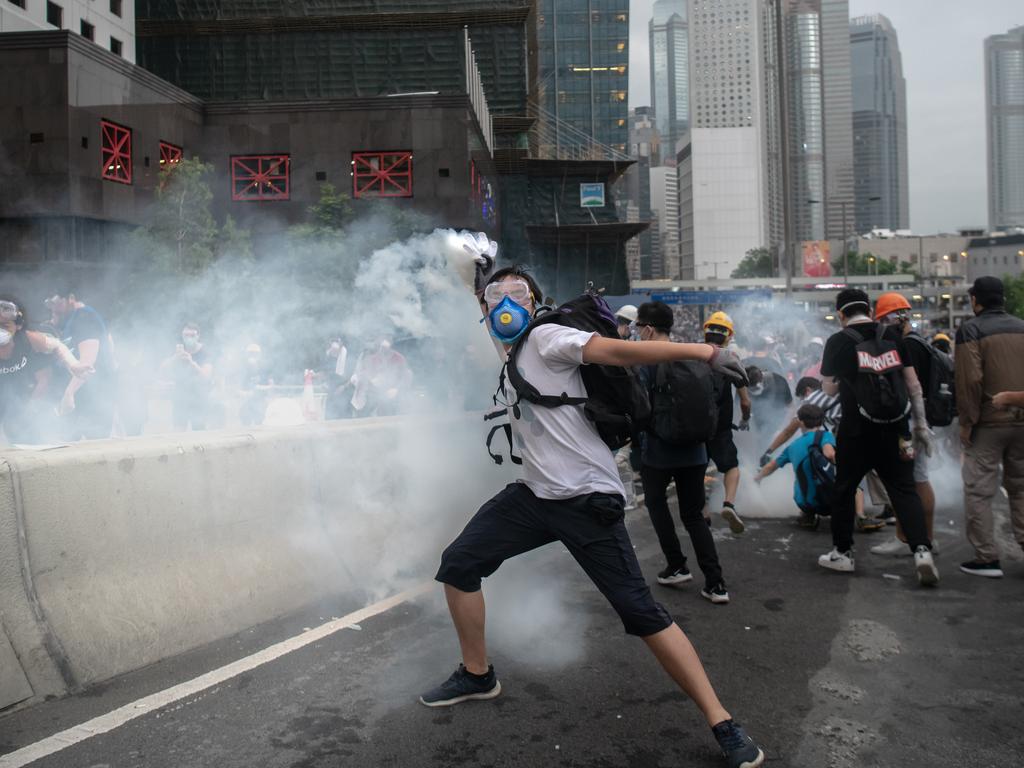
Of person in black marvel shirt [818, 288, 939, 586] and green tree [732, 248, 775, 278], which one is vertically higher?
green tree [732, 248, 775, 278]

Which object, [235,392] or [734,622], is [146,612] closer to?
[734,622]

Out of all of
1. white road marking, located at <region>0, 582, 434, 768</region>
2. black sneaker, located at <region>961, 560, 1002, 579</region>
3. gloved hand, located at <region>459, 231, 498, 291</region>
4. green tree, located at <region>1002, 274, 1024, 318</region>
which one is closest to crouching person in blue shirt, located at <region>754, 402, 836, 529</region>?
black sneaker, located at <region>961, 560, 1002, 579</region>

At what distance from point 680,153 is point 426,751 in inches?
7271

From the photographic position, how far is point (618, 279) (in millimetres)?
50375

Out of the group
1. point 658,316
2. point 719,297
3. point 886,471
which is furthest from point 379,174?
point 886,471

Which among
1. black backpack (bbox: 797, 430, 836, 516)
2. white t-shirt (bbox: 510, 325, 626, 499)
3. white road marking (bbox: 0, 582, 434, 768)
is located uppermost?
white t-shirt (bbox: 510, 325, 626, 499)

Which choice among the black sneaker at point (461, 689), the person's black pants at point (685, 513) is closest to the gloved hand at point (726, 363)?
the black sneaker at point (461, 689)

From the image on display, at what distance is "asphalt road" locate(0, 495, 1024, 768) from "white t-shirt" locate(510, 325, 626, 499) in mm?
860

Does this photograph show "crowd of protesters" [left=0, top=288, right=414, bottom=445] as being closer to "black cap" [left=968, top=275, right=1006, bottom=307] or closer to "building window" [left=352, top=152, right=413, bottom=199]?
"black cap" [left=968, top=275, right=1006, bottom=307]

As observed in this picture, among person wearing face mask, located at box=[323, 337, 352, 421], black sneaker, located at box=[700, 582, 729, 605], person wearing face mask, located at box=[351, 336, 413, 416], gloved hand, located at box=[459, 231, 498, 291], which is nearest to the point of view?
gloved hand, located at box=[459, 231, 498, 291]

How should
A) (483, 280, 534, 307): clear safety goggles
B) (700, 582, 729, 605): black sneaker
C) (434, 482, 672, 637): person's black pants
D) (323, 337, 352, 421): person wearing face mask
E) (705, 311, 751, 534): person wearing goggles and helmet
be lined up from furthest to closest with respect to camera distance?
1. (323, 337, 352, 421): person wearing face mask
2. (705, 311, 751, 534): person wearing goggles and helmet
3. (700, 582, 729, 605): black sneaker
4. (483, 280, 534, 307): clear safety goggles
5. (434, 482, 672, 637): person's black pants

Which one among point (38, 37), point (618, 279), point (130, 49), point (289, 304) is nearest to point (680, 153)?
point (618, 279)

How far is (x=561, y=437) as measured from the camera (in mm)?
3223

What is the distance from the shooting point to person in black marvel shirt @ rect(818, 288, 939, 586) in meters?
5.18
